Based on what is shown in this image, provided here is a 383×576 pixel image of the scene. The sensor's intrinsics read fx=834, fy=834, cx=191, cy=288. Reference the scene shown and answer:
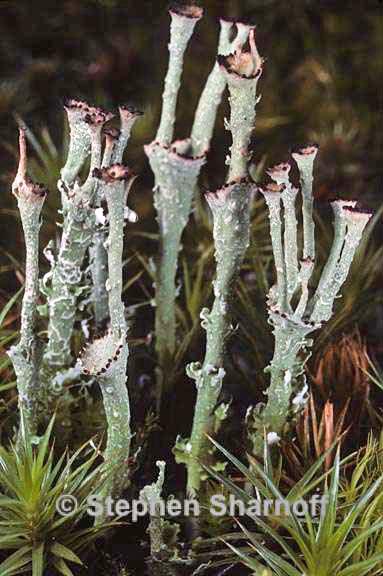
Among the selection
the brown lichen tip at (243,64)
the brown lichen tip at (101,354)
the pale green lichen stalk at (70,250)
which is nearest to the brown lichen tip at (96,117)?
the pale green lichen stalk at (70,250)

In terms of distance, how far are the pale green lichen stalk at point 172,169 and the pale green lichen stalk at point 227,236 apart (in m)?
0.15

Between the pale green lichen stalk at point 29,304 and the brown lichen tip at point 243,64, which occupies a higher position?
the brown lichen tip at point 243,64

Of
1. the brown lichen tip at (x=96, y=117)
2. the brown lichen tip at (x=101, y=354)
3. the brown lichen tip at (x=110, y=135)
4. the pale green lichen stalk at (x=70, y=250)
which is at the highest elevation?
the brown lichen tip at (x=96, y=117)

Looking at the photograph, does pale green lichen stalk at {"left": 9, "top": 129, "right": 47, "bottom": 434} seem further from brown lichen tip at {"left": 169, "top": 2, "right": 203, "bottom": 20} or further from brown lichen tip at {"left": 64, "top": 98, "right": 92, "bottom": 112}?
brown lichen tip at {"left": 169, "top": 2, "right": 203, "bottom": 20}

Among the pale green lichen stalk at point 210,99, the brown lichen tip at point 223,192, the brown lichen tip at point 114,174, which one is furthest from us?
the pale green lichen stalk at point 210,99

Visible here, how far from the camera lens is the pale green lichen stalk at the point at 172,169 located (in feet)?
3.89

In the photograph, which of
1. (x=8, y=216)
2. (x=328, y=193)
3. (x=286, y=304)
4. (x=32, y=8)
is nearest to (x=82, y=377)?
(x=286, y=304)

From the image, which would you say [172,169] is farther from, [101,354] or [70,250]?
[101,354]

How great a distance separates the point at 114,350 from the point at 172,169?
34cm

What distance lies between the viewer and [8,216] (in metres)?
1.63

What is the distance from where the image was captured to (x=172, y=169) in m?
1.21

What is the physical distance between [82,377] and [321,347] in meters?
0.40

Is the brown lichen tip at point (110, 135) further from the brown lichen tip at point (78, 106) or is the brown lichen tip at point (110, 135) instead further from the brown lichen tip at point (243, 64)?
the brown lichen tip at point (243, 64)

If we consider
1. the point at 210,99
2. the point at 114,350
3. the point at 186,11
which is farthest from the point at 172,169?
the point at 114,350
